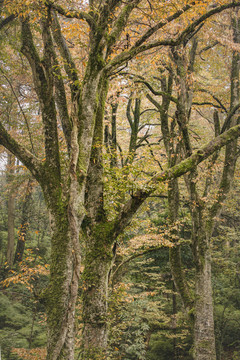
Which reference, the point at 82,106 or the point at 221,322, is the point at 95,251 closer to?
the point at 82,106

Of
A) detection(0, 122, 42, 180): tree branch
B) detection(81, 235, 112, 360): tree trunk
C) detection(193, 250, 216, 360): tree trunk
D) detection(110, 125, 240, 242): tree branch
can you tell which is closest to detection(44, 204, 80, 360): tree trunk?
detection(0, 122, 42, 180): tree branch

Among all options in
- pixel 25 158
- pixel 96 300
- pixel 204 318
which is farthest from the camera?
pixel 204 318

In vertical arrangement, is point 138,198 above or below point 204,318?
above

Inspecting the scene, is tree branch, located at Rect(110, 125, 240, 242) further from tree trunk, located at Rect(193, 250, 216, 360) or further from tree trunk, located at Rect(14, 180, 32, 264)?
tree trunk, located at Rect(193, 250, 216, 360)

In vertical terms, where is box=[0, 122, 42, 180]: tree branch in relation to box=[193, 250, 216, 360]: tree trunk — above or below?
above

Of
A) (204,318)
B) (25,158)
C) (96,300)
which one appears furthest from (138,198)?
(204,318)

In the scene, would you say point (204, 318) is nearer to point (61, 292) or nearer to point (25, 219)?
point (61, 292)

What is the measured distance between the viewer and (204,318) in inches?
248

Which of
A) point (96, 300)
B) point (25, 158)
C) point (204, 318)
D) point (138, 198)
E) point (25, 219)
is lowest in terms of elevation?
point (204, 318)

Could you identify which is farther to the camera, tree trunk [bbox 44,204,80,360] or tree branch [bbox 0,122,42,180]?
tree branch [bbox 0,122,42,180]

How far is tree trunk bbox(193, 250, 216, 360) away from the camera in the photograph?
6.09m

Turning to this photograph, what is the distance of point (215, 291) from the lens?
11219mm

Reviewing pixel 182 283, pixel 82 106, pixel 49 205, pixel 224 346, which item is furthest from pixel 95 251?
pixel 224 346

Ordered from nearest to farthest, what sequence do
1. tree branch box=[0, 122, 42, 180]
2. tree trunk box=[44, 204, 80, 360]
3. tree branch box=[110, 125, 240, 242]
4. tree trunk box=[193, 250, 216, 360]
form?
tree trunk box=[44, 204, 80, 360], tree branch box=[0, 122, 42, 180], tree branch box=[110, 125, 240, 242], tree trunk box=[193, 250, 216, 360]
